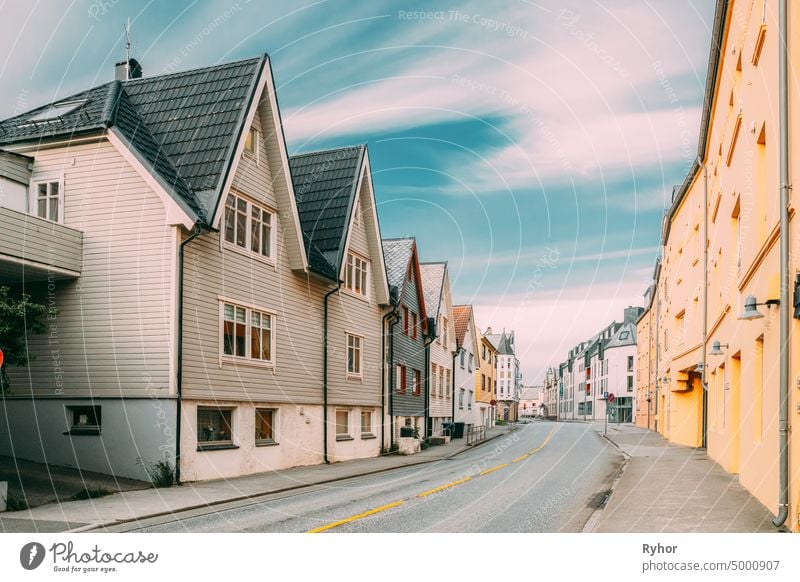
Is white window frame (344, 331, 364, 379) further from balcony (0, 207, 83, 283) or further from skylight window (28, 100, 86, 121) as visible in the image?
skylight window (28, 100, 86, 121)

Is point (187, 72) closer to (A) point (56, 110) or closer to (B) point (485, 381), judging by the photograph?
(A) point (56, 110)

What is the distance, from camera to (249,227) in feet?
60.8

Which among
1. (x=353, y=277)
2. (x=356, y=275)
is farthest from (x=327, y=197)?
(x=356, y=275)

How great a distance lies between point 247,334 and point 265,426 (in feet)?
8.89

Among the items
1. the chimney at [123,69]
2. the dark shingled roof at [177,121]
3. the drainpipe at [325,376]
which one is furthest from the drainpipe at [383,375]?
the dark shingled roof at [177,121]

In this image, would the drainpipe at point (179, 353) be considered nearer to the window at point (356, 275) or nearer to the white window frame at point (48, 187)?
the white window frame at point (48, 187)

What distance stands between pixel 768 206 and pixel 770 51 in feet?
6.70

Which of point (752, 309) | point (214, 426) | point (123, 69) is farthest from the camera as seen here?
point (123, 69)

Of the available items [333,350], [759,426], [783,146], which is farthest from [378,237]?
[783,146]

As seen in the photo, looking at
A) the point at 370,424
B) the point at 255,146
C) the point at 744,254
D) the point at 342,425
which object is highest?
the point at 255,146

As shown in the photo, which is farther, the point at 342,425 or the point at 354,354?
the point at 354,354

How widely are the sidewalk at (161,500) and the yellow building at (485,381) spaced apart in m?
33.0

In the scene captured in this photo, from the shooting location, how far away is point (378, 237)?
2569cm

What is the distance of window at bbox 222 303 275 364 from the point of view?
693 inches
